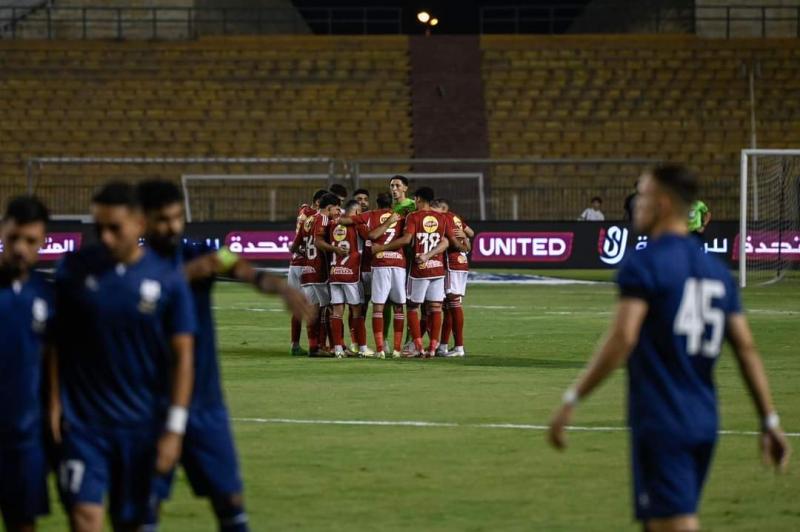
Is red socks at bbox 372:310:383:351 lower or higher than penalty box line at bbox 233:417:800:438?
higher

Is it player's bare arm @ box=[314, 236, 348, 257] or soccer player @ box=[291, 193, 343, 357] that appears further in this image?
soccer player @ box=[291, 193, 343, 357]

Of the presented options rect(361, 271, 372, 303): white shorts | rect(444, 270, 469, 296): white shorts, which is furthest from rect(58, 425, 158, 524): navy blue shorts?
rect(444, 270, 469, 296): white shorts

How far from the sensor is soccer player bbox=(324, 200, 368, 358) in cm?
1938

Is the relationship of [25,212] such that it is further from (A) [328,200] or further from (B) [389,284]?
(B) [389,284]

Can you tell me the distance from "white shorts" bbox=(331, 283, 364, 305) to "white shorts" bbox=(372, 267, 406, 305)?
226mm

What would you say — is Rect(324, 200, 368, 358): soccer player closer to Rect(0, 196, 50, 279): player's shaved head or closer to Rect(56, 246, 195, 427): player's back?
Rect(0, 196, 50, 279): player's shaved head

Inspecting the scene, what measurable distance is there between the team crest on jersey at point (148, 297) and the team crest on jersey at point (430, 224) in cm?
1280

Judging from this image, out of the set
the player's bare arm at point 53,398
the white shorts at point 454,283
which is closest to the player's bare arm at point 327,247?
the white shorts at point 454,283

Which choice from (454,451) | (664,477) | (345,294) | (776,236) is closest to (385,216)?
(345,294)

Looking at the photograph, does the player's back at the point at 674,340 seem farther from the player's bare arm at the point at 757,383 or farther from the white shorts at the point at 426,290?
the white shorts at the point at 426,290

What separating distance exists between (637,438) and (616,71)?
42.8 m

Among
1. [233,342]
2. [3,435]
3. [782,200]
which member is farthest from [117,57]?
[3,435]

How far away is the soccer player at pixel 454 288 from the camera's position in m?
19.6

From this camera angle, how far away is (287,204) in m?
42.7
